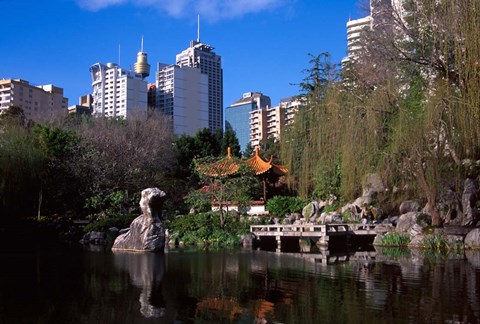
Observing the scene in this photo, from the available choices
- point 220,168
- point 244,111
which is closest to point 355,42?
point 220,168

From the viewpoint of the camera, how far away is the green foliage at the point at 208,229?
16.4m

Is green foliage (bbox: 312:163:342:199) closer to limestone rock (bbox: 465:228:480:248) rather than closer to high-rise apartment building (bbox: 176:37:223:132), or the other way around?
limestone rock (bbox: 465:228:480:248)

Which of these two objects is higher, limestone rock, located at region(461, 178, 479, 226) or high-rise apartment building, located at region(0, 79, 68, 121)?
high-rise apartment building, located at region(0, 79, 68, 121)

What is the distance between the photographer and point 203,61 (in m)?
73.4

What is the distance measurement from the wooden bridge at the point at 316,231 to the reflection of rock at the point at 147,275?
4.66m

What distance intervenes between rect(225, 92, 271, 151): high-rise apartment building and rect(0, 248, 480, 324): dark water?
6249cm

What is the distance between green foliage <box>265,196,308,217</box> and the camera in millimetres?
19922

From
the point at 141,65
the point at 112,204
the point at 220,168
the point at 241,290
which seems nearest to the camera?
the point at 241,290

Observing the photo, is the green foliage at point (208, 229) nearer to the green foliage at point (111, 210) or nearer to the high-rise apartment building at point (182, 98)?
the green foliage at point (111, 210)

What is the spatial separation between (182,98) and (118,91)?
675 cm

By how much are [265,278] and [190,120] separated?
47347mm

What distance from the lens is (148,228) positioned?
13.8 m

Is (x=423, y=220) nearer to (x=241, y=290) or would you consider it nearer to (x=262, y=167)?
(x=262, y=167)

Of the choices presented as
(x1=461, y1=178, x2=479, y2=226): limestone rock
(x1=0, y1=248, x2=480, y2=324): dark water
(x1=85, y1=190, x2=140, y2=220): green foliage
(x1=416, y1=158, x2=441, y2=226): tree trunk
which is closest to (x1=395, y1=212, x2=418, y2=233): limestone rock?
(x1=416, y1=158, x2=441, y2=226): tree trunk
